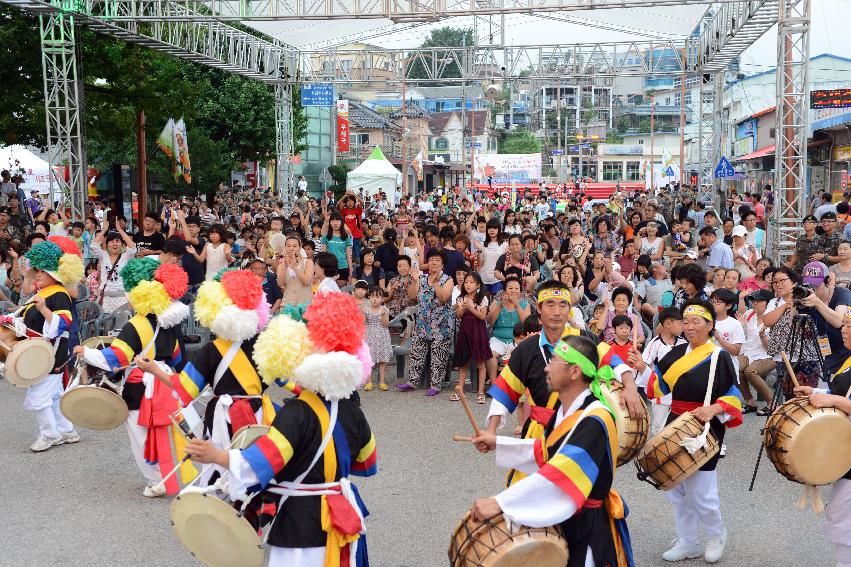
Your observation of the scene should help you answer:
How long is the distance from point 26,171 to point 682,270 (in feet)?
84.5

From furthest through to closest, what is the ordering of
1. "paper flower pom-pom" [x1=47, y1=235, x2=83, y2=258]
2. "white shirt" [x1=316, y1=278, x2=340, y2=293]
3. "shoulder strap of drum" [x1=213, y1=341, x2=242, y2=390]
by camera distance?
1. "white shirt" [x1=316, y1=278, x2=340, y2=293]
2. "paper flower pom-pom" [x1=47, y1=235, x2=83, y2=258]
3. "shoulder strap of drum" [x1=213, y1=341, x2=242, y2=390]

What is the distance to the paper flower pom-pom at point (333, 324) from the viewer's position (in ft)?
13.9

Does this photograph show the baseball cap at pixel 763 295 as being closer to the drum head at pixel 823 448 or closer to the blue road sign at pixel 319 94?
the drum head at pixel 823 448

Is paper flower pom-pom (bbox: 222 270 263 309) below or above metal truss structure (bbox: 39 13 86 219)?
below

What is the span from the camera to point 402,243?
14.2m

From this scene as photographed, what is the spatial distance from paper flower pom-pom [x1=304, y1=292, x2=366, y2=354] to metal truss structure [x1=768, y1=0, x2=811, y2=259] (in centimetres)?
1179

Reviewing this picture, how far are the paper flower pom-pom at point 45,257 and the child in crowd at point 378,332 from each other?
12.2 feet

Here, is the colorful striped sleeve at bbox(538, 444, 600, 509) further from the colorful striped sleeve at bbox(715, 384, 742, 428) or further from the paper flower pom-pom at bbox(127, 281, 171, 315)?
the paper flower pom-pom at bbox(127, 281, 171, 315)

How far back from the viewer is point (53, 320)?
7863 millimetres

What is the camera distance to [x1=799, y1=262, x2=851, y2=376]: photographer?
290 inches

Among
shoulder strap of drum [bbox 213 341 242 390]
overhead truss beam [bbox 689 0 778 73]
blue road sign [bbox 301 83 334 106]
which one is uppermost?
overhead truss beam [bbox 689 0 778 73]

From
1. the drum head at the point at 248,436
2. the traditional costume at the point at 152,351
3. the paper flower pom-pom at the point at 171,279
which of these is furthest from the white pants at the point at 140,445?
the drum head at the point at 248,436

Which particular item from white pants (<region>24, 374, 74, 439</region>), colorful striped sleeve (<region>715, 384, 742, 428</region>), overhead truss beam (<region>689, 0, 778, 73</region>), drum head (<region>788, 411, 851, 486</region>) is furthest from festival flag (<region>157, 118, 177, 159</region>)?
drum head (<region>788, 411, 851, 486</region>)

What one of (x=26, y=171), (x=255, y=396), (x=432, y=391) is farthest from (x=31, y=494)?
(x=26, y=171)
